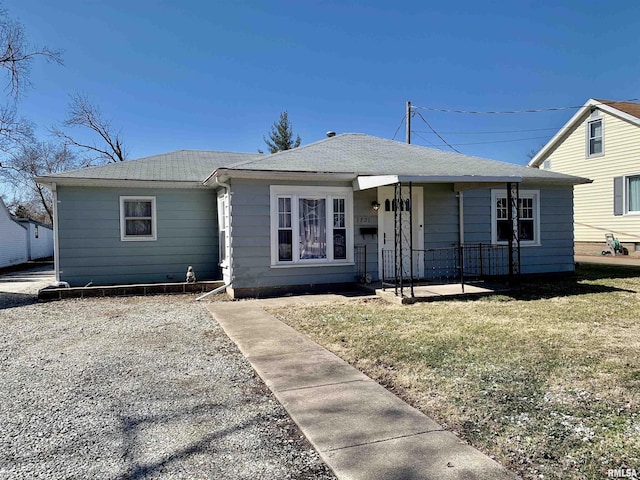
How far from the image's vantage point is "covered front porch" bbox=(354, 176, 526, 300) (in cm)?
1023

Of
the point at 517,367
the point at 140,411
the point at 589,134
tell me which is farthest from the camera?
the point at 589,134

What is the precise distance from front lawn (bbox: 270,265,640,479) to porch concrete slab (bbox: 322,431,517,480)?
158 mm

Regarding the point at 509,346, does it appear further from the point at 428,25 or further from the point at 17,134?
the point at 17,134

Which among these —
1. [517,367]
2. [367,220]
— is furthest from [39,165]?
[517,367]

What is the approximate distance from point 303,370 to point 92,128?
3035 centimetres

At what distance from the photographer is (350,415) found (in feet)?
10.9

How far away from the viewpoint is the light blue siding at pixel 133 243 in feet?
35.1

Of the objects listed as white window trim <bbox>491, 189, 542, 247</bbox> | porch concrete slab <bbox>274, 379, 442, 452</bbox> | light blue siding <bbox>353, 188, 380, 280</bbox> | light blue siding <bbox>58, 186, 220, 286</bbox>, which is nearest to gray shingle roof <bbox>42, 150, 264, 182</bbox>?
light blue siding <bbox>58, 186, 220, 286</bbox>

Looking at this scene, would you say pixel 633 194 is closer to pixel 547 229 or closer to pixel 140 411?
pixel 547 229

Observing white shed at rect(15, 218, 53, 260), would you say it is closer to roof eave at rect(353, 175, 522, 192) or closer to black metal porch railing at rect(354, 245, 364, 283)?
black metal porch railing at rect(354, 245, 364, 283)

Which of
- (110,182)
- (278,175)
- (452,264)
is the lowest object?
(452,264)

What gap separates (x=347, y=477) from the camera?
2.45m

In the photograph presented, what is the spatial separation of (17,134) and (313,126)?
1998 cm

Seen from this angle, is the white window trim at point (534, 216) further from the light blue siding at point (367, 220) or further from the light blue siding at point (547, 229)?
the light blue siding at point (367, 220)
